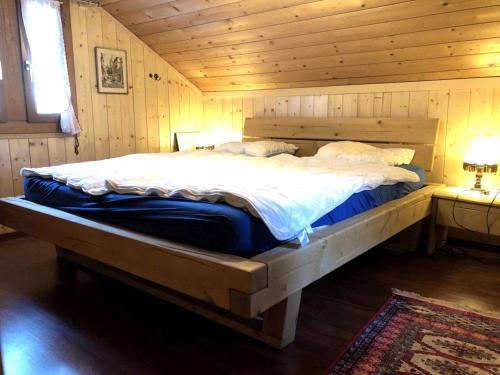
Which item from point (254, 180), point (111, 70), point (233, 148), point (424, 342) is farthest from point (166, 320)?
point (111, 70)

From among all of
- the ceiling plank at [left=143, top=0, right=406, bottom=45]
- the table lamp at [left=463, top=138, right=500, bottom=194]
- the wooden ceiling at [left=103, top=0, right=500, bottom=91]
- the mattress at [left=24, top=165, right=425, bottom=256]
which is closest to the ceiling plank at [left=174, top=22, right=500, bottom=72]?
the wooden ceiling at [left=103, top=0, right=500, bottom=91]

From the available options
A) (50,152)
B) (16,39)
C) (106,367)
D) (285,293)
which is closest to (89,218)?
(106,367)

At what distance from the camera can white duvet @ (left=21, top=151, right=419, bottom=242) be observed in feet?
5.75

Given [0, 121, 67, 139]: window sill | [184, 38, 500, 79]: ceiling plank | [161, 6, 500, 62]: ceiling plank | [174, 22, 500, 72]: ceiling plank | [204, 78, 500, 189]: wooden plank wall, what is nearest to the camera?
[161, 6, 500, 62]: ceiling plank

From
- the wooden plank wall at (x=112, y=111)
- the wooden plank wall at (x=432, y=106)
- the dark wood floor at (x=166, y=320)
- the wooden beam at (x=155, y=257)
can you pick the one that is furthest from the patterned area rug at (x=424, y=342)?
the wooden plank wall at (x=112, y=111)

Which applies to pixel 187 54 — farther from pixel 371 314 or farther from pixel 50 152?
pixel 371 314

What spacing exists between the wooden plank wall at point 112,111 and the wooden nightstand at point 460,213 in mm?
2941

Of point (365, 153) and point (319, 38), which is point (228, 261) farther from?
point (319, 38)

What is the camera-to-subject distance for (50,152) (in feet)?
12.3

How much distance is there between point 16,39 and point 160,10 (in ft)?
3.98

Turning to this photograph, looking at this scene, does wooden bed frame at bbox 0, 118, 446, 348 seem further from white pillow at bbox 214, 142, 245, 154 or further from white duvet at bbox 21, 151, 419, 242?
white pillow at bbox 214, 142, 245, 154

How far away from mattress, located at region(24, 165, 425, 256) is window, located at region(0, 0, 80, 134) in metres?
1.39

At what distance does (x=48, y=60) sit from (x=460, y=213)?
3.56m

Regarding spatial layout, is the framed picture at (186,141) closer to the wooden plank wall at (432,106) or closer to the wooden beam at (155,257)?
the wooden plank wall at (432,106)
